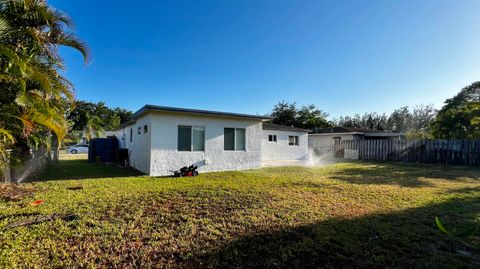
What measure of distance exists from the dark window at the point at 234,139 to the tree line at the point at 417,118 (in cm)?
989

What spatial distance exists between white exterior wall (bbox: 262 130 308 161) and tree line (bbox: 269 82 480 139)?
3004 millimetres

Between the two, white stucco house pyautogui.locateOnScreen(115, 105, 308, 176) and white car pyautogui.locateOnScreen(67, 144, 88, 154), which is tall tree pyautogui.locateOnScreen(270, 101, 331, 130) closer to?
white stucco house pyautogui.locateOnScreen(115, 105, 308, 176)

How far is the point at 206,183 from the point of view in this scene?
315 inches

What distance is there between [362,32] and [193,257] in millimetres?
11653

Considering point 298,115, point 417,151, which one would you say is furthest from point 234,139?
point 298,115

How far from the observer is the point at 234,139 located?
11586mm

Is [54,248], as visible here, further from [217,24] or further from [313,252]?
[217,24]

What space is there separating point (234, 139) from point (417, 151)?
13.5 meters

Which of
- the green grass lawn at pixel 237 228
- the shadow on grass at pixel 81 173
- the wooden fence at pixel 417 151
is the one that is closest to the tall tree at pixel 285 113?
the wooden fence at pixel 417 151

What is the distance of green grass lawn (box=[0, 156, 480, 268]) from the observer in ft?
9.85

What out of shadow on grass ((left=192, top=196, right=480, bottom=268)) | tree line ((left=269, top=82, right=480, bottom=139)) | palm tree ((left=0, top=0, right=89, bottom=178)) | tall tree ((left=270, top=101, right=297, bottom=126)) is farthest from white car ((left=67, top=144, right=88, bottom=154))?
shadow on grass ((left=192, top=196, right=480, bottom=268))

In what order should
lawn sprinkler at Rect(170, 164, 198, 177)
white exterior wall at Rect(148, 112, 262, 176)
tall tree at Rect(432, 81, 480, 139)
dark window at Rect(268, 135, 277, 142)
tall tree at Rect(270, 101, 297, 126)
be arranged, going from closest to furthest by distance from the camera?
lawn sprinkler at Rect(170, 164, 198, 177) < white exterior wall at Rect(148, 112, 262, 176) < tall tree at Rect(432, 81, 480, 139) < dark window at Rect(268, 135, 277, 142) < tall tree at Rect(270, 101, 297, 126)

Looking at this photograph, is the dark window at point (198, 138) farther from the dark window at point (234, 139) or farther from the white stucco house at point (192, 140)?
the dark window at point (234, 139)

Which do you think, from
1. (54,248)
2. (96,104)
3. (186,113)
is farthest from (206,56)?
(96,104)
